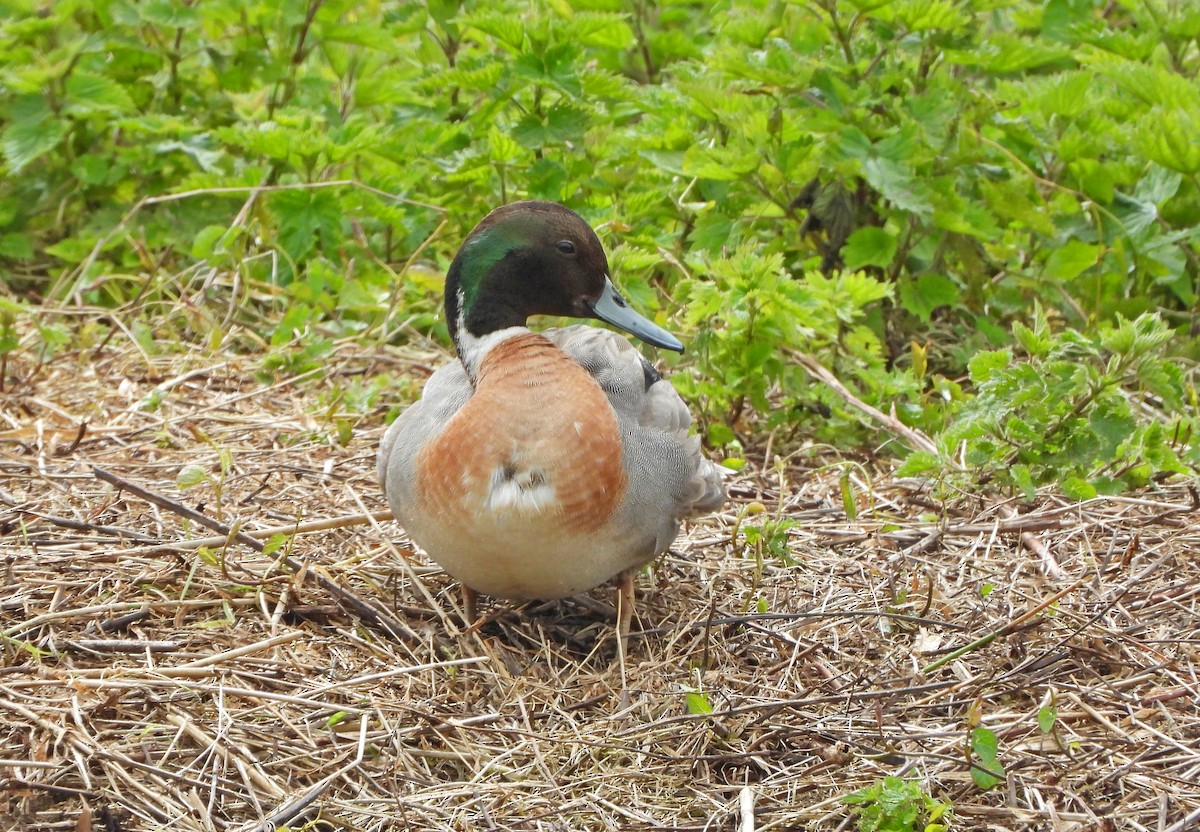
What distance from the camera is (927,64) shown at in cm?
475

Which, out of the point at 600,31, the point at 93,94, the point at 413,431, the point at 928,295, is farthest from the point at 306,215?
the point at 928,295

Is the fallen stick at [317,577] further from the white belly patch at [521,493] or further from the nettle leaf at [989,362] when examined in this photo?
the nettle leaf at [989,362]

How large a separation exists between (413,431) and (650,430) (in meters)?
0.57

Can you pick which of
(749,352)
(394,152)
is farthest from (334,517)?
(394,152)

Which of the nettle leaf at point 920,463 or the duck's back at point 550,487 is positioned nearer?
the duck's back at point 550,487

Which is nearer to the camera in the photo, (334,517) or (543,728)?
(543,728)

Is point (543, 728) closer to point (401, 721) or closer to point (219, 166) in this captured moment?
point (401, 721)

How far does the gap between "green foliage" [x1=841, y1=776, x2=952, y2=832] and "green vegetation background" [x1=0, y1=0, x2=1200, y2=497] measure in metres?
1.39

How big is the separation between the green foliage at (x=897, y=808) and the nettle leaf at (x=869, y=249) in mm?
2462

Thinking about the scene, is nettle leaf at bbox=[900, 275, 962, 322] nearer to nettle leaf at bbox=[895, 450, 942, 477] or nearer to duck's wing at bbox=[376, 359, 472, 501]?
nettle leaf at bbox=[895, 450, 942, 477]

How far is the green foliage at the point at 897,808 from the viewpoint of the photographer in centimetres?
258

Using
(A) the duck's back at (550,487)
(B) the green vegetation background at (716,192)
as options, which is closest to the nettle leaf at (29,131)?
(B) the green vegetation background at (716,192)

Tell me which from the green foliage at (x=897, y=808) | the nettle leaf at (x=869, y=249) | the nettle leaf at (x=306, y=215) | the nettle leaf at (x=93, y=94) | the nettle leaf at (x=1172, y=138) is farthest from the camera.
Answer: the nettle leaf at (x=93, y=94)

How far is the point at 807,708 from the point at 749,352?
60.4 inches
